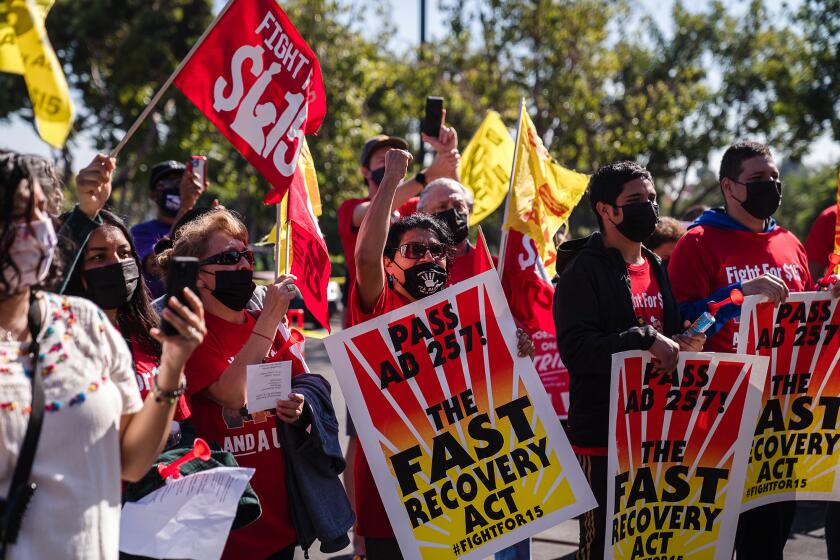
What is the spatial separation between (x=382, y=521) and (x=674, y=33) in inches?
1085

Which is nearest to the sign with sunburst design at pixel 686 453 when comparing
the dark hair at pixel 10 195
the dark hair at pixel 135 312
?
the dark hair at pixel 135 312

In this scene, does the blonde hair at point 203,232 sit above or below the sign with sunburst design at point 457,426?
above

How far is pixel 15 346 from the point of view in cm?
218

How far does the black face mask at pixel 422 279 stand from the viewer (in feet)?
12.3

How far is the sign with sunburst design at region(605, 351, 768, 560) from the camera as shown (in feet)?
12.6

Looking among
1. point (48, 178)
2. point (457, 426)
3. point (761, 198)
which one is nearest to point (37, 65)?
point (48, 178)

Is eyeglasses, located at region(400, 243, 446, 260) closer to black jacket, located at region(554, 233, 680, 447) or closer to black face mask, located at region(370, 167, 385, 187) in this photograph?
black jacket, located at region(554, 233, 680, 447)

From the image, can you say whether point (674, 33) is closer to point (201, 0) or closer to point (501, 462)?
point (201, 0)

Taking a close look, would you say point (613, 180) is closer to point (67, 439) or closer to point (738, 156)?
point (738, 156)

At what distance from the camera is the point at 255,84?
405cm

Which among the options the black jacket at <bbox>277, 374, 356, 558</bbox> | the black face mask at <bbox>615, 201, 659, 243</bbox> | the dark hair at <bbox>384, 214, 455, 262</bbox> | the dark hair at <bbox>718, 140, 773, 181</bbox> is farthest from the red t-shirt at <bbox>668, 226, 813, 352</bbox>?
the black jacket at <bbox>277, 374, 356, 558</bbox>

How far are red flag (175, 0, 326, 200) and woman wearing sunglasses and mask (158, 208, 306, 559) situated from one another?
2.24ft

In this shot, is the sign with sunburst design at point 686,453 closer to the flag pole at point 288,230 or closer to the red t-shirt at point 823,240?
the flag pole at point 288,230

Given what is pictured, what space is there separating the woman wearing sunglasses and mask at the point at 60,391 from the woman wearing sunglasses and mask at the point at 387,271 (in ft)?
3.99
